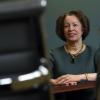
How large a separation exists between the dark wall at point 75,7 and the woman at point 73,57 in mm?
839

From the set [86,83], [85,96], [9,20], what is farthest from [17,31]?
[85,96]

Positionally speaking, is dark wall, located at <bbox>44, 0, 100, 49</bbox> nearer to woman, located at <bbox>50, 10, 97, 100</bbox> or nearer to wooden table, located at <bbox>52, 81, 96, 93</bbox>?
woman, located at <bbox>50, 10, 97, 100</bbox>

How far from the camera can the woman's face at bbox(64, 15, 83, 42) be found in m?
2.78

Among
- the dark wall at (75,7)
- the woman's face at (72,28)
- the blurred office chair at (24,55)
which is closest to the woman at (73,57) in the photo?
the woman's face at (72,28)

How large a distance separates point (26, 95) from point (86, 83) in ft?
5.82

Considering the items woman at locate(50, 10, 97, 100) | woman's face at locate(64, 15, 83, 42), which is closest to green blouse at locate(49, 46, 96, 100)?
woman at locate(50, 10, 97, 100)

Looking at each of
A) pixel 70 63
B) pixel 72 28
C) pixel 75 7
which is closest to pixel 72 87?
pixel 70 63

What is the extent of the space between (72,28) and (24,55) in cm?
223

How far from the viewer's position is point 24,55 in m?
0.60

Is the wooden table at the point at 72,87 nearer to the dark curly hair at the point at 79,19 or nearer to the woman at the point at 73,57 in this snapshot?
the woman at the point at 73,57

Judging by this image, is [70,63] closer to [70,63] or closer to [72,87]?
[70,63]

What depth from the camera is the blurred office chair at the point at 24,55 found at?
553 mm

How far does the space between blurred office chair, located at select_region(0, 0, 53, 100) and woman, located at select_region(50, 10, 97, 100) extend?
177 cm

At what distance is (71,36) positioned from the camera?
278 centimetres
